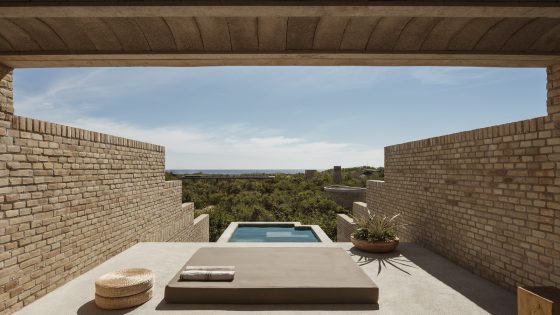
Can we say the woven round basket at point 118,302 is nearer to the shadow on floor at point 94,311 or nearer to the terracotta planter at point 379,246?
the shadow on floor at point 94,311

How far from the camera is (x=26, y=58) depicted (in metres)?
3.10

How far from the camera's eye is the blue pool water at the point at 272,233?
916 centimetres

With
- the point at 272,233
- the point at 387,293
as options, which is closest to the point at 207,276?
the point at 387,293

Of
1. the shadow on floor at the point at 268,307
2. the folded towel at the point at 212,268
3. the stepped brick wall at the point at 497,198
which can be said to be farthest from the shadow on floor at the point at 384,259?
the folded towel at the point at 212,268

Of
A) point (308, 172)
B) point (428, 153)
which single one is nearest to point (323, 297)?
point (428, 153)

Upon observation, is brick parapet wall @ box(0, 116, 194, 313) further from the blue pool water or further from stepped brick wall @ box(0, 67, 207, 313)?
the blue pool water

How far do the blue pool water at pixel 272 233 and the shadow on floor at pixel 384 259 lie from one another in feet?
8.32

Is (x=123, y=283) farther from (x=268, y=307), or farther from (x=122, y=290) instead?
(x=268, y=307)

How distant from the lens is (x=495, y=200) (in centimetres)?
453

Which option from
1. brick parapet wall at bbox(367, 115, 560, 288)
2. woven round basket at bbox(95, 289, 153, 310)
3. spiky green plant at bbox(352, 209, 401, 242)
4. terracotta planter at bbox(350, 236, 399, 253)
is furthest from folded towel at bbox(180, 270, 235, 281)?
brick parapet wall at bbox(367, 115, 560, 288)

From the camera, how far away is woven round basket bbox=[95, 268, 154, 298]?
3586 mm

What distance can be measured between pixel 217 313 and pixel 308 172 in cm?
2994

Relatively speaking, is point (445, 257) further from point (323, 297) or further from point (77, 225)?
point (77, 225)

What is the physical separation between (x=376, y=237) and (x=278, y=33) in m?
4.84
